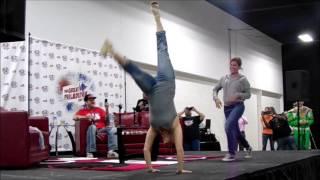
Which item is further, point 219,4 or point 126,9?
point 219,4

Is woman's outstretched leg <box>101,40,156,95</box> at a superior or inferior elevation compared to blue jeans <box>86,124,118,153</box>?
superior

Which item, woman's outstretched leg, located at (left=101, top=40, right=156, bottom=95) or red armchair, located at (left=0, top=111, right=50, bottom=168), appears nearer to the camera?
woman's outstretched leg, located at (left=101, top=40, right=156, bottom=95)

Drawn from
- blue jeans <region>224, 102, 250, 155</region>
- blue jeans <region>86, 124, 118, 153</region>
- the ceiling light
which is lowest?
blue jeans <region>86, 124, 118, 153</region>

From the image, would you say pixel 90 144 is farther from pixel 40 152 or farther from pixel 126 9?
pixel 126 9

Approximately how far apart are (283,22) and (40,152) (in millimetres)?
11894

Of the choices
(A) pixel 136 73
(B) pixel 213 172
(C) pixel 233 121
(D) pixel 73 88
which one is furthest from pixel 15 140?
(D) pixel 73 88

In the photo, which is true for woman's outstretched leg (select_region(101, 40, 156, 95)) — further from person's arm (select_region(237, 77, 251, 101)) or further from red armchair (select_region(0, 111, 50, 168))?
person's arm (select_region(237, 77, 251, 101))

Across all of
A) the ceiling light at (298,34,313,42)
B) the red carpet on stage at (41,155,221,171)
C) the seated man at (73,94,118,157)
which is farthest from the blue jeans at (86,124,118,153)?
the ceiling light at (298,34,313,42)

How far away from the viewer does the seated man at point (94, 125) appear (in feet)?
23.1

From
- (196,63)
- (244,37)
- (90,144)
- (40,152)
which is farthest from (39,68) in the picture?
(244,37)

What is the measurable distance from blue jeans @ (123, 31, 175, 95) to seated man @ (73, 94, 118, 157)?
330 cm

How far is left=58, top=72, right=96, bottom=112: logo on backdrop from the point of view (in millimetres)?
7848

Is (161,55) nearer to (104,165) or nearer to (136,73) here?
(136,73)

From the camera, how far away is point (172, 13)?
448 inches
